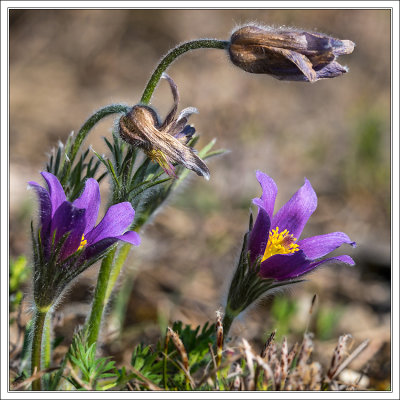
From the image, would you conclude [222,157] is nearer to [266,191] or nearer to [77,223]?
[266,191]

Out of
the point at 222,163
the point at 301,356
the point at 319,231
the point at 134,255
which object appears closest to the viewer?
the point at 301,356

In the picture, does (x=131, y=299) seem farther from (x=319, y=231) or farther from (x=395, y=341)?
(x=319, y=231)

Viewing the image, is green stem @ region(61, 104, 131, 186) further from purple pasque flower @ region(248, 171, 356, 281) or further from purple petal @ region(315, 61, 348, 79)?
purple petal @ region(315, 61, 348, 79)

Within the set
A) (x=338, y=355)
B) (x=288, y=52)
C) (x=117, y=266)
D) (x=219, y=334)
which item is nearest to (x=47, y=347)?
(x=117, y=266)

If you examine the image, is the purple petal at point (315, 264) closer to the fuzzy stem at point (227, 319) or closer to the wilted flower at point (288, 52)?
the fuzzy stem at point (227, 319)

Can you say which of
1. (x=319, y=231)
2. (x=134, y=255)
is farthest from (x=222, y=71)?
(x=134, y=255)

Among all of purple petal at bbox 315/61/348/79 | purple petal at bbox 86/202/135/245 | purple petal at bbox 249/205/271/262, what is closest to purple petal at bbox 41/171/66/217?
purple petal at bbox 86/202/135/245

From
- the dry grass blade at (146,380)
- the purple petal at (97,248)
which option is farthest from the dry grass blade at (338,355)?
the purple petal at (97,248)

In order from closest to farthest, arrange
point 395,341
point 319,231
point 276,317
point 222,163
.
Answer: point 395,341 < point 276,317 < point 319,231 < point 222,163
